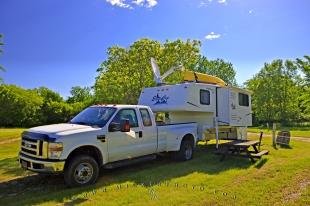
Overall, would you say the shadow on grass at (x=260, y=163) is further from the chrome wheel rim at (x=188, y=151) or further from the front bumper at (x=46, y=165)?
the front bumper at (x=46, y=165)

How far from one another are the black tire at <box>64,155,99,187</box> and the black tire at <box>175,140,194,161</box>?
13.4ft

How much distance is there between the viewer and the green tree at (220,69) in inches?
2864

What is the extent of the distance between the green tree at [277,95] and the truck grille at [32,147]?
55.7m

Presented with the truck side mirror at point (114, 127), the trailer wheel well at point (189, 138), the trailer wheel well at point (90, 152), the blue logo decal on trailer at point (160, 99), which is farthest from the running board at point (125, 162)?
the blue logo decal on trailer at point (160, 99)

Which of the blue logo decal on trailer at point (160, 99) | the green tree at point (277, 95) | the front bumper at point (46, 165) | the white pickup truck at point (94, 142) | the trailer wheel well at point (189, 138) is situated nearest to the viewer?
the front bumper at point (46, 165)

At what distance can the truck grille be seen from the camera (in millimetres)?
8551

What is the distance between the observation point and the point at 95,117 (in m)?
10.2

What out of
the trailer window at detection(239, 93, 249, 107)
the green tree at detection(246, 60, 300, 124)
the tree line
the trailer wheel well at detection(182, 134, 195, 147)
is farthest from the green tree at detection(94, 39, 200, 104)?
the green tree at detection(246, 60, 300, 124)

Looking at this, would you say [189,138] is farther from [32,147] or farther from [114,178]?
[32,147]

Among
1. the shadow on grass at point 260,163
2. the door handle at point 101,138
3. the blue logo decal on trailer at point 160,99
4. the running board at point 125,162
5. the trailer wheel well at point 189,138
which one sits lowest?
the shadow on grass at point 260,163

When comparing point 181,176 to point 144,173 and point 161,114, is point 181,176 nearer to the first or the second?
point 144,173

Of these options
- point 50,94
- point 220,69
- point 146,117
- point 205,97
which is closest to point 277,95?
point 220,69

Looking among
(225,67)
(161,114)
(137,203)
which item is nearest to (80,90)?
(225,67)

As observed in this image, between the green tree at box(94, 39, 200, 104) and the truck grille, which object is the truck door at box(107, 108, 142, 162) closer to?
the truck grille
